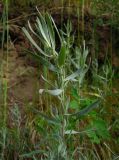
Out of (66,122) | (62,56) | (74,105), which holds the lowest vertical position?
(74,105)

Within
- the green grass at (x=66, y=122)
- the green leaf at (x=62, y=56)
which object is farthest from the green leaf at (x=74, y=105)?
the green leaf at (x=62, y=56)

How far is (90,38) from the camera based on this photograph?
2.63 metres

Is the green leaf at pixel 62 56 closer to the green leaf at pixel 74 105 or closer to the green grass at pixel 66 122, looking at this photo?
the green grass at pixel 66 122

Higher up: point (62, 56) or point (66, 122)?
point (62, 56)

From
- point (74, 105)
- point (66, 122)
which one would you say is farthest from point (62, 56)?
point (74, 105)

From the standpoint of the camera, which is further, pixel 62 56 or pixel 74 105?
pixel 74 105

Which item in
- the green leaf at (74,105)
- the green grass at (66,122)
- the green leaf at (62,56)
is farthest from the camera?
the green leaf at (74,105)

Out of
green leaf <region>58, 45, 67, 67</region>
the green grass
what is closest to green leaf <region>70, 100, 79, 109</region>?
the green grass

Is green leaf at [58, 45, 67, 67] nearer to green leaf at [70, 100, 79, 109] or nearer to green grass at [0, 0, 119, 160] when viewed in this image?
green grass at [0, 0, 119, 160]

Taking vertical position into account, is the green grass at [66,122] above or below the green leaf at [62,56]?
below

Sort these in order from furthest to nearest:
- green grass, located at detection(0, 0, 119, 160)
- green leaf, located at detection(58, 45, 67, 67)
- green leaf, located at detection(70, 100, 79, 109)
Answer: green leaf, located at detection(70, 100, 79, 109) < green grass, located at detection(0, 0, 119, 160) < green leaf, located at detection(58, 45, 67, 67)

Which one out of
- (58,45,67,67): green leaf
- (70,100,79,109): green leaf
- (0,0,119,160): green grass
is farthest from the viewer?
(70,100,79,109): green leaf

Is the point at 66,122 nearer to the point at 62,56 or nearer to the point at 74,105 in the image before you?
the point at 62,56

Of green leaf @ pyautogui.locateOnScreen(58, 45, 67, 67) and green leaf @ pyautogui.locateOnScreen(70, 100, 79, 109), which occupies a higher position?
green leaf @ pyautogui.locateOnScreen(58, 45, 67, 67)
